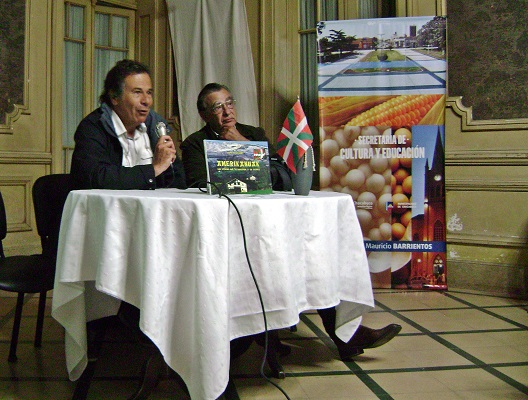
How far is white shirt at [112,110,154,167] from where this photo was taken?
2484mm

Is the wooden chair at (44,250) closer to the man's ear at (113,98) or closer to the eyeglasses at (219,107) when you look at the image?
the man's ear at (113,98)

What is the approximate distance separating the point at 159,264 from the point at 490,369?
146 centimetres

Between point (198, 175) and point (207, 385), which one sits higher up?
point (198, 175)

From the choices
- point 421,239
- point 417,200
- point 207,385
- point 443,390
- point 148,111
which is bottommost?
point 443,390

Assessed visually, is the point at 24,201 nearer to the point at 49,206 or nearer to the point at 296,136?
the point at 49,206

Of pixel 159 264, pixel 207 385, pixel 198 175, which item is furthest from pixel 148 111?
pixel 207 385

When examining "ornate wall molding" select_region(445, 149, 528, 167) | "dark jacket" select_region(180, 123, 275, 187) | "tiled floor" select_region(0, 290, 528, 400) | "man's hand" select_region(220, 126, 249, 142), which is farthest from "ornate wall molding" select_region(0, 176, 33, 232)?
"ornate wall molding" select_region(445, 149, 528, 167)

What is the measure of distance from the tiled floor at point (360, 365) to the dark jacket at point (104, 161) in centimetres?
76

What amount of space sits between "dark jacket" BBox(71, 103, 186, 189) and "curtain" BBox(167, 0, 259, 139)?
6.58 feet

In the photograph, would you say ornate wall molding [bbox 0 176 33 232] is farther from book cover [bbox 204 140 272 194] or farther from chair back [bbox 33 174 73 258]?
book cover [bbox 204 140 272 194]

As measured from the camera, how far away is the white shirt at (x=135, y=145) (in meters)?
2.48

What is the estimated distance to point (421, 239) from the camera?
3846 mm

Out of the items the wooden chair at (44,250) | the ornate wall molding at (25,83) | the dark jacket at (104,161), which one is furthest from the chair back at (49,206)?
the ornate wall molding at (25,83)

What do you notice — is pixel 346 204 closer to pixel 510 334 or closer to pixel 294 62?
pixel 510 334
